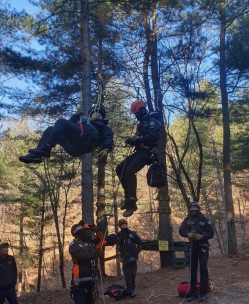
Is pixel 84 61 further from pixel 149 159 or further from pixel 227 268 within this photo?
pixel 227 268

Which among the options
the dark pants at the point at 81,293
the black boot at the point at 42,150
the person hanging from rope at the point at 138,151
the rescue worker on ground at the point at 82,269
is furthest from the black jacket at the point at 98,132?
the dark pants at the point at 81,293

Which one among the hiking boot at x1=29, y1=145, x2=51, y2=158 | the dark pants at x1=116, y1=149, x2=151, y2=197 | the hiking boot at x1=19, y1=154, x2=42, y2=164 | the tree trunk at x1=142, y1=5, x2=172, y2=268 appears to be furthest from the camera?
the tree trunk at x1=142, y1=5, x2=172, y2=268

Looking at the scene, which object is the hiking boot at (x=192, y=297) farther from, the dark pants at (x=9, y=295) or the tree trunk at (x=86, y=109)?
the dark pants at (x=9, y=295)

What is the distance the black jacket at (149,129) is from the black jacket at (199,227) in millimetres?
1968

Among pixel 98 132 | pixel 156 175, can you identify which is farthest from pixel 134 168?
pixel 98 132

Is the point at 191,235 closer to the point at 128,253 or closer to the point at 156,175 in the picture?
the point at 156,175

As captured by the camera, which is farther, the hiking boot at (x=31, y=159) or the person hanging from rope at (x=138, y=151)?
the person hanging from rope at (x=138, y=151)

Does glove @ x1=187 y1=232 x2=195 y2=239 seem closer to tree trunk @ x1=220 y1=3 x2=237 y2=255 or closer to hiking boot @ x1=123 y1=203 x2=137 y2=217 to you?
hiking boot @ x1=123 y1=203 x2=137 y2=217

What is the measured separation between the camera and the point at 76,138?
188 inches

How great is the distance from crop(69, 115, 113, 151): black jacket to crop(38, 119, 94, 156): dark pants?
13cm

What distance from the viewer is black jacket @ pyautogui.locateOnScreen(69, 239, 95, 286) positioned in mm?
5164

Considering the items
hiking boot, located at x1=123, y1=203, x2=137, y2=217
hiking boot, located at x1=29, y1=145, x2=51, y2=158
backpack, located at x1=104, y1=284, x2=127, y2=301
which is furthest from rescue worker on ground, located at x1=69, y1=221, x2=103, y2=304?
hiking boot, located at x1=29, y1=145, x2=51, y2=158

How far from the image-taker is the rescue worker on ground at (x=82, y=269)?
5.16 meters

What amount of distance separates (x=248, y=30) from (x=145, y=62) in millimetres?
4796
